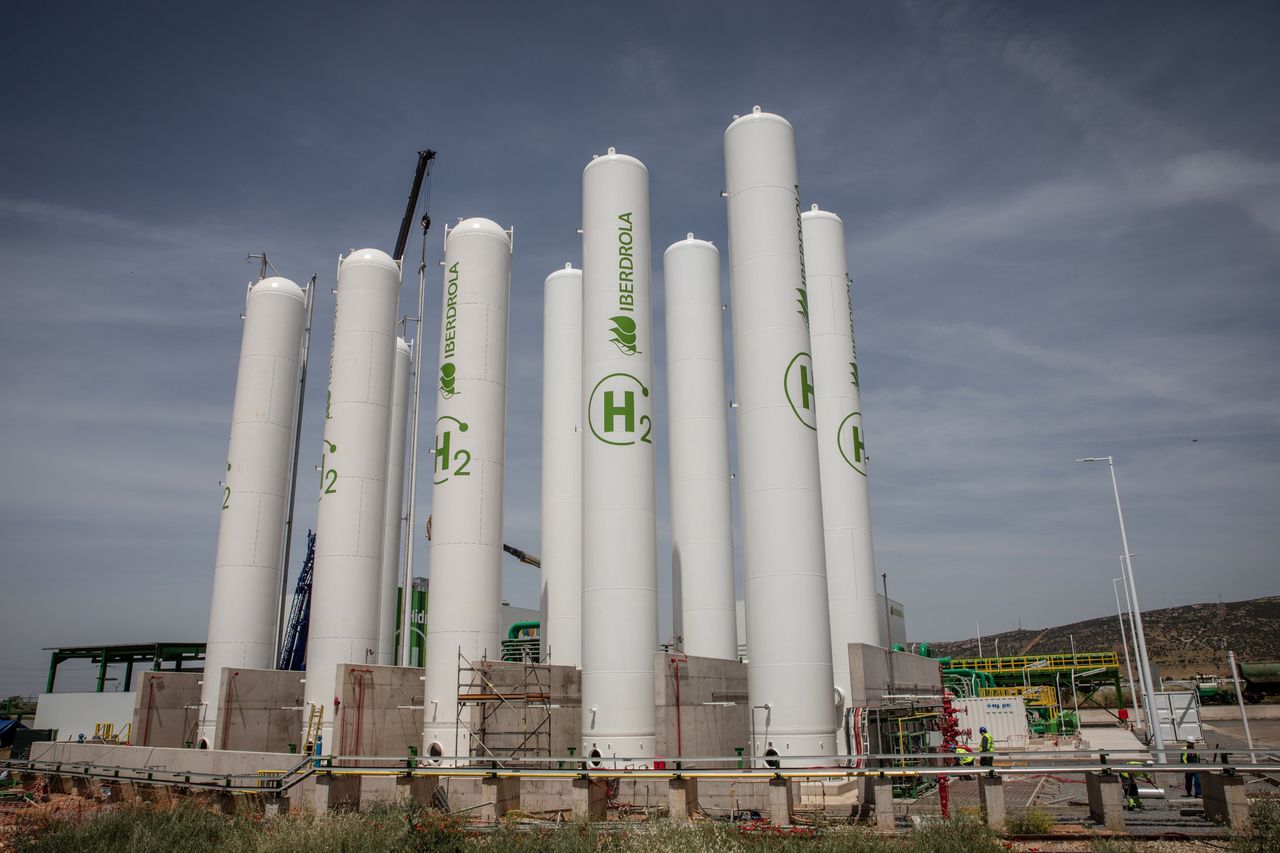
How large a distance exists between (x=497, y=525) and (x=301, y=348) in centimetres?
1400

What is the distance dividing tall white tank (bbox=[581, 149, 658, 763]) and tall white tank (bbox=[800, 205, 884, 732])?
7.71 m

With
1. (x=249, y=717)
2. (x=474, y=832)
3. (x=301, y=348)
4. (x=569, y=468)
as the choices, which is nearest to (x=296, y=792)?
(x=474, y=832)

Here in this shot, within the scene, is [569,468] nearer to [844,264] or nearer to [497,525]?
[497,525]

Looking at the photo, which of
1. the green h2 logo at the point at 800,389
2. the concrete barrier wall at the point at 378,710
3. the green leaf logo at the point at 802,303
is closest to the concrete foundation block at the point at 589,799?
the concrete barrier wall at the point at 378,710

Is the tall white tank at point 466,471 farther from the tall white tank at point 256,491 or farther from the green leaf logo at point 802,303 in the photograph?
the green leaf logo at point 802,303

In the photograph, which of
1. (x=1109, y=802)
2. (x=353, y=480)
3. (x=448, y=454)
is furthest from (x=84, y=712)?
(x=1109, y=802)

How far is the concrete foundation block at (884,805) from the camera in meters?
17.5

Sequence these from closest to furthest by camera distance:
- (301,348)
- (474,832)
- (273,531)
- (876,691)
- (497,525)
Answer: (474,832) → (876,691) → (497,525) → (273,531) → (301,348)

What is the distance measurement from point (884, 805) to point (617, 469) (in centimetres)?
1175

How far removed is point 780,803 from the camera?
18234 mm

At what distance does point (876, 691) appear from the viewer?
2369 centimetres

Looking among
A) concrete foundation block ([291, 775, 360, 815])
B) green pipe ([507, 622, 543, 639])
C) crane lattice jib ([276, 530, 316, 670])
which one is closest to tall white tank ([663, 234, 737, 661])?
concrete foundation block ([291, 775, 360, 815])

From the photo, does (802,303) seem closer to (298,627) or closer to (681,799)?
(681,799)

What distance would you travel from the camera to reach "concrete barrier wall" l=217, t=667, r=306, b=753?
30.0 meters
